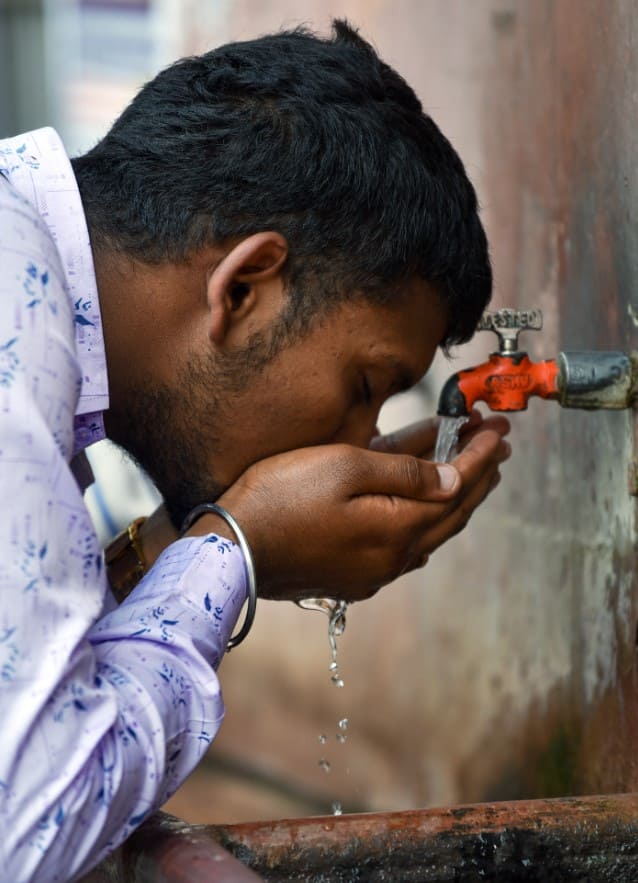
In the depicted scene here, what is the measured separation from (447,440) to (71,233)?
0.78 metres

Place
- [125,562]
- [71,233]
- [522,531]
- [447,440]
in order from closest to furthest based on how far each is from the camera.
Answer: [71,233], [447,440], [125,562], [522,531]

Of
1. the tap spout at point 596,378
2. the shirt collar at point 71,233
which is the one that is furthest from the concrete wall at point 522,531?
the shirt collar at point 71,233

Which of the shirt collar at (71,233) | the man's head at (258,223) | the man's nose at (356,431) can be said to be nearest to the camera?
the shirt collar at (71,233)

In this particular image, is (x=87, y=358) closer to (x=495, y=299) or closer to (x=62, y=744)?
(x=62, y=744)

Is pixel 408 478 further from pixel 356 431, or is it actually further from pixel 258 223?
pixel 258 223

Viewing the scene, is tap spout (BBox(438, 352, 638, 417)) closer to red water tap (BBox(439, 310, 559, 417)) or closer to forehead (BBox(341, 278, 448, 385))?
red water tap (BBox(439, 310, 559, 417))

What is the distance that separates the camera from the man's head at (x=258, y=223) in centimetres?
178

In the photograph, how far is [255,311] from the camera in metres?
1.79

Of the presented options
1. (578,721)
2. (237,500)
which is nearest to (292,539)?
(237,500)

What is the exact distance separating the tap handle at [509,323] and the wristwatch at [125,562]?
0.73 metres

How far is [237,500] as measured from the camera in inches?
68.7

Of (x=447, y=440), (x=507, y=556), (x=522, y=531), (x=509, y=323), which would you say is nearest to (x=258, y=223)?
(x=509, y=323)

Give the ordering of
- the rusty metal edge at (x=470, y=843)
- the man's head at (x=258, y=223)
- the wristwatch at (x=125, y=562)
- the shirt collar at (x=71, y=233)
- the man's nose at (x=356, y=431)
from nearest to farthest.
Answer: the rusty metal edge at (x=470, y=843), the shirt collar at (x=71, y=233), the man's head at (x=258, y=223), the man's nose at (x=356, y=431), the wristwatch at (x=125, y=562)

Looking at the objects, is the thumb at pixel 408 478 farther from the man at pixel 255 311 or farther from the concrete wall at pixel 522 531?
the concrete wall at pixel 522 531
